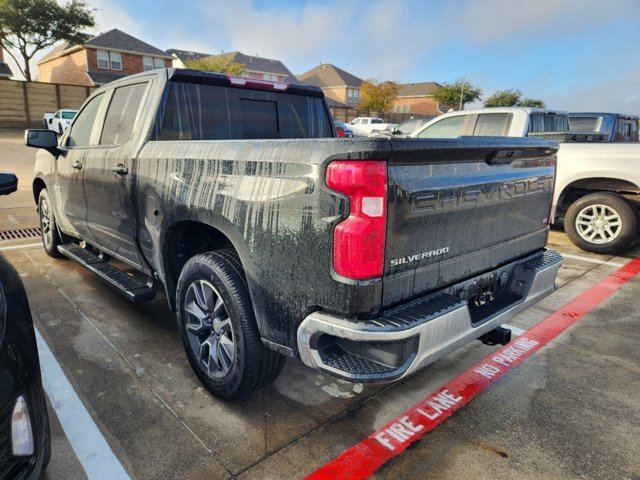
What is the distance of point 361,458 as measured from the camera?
2.22 m

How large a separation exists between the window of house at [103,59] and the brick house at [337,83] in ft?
111

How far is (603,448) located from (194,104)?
3.34 m

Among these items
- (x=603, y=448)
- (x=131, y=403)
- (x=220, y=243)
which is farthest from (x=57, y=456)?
(x=603, y=448)

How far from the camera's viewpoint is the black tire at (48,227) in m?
5.01

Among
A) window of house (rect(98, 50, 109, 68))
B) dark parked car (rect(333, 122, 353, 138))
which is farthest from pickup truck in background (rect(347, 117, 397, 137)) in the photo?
window of house (rect(98, 50, 109, 68))

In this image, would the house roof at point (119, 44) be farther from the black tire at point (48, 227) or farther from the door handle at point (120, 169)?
the door handle at point (120, 169)

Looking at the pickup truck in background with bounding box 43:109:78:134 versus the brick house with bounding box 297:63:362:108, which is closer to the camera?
the pickup truck in background with bounding box 43:109:78:134

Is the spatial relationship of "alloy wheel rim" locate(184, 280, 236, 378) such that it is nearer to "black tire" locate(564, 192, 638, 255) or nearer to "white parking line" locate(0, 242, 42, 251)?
"white parking line" locate(0, 242, 42, 251)

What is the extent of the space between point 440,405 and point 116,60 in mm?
45654

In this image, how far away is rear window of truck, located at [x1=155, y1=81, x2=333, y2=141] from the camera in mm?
3150

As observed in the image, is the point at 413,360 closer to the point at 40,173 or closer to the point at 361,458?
the point at 361,458

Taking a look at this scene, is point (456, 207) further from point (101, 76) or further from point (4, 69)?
point (4, 69)

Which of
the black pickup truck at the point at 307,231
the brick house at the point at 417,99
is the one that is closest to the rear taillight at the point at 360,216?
the black pickup truck at the point at 307,231

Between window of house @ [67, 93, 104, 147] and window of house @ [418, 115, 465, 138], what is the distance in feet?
16.1
